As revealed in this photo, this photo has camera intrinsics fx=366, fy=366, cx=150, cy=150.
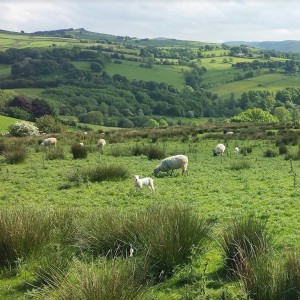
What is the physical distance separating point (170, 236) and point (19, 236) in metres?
2.35

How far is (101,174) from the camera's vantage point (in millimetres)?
14039

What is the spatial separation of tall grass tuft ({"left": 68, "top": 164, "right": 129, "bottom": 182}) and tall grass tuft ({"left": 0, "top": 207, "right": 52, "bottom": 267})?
304 inches

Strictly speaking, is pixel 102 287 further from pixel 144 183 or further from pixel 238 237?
pixel 144 183

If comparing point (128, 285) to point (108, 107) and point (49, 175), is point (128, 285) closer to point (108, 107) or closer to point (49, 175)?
point (49, 175)

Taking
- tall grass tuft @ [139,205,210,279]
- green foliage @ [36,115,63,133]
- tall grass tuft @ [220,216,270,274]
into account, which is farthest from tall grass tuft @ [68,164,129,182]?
green foliage @ [36,115,63,133]

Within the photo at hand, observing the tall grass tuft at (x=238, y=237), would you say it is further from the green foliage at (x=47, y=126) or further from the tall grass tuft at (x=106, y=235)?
the green foliage at (x=47, y=126)

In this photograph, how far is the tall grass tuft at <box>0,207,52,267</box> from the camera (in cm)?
558

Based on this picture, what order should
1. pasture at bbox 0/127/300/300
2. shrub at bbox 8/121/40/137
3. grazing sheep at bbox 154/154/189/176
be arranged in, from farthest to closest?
1. shrub at bbox 8/121/40/137
2. grazing sheep at bbox 154/154/189/176
3. pasture at bbox 0/127/300/300

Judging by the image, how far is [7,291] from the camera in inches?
197

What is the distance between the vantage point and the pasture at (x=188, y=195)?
5077 mm

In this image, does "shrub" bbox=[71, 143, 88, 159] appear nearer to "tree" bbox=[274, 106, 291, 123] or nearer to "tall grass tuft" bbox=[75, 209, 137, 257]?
"tall grass tuft" bbox=[75, 209, 137, 257]

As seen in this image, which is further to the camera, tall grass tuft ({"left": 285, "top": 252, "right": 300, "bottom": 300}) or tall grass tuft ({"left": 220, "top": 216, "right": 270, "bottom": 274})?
tall grass tuft ({"left": 220, "top": 216, "right": 270, "bottom": 274})

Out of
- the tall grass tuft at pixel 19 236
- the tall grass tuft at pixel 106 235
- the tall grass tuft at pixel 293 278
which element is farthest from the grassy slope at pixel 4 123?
the tall grass tuft at pixel 293 278

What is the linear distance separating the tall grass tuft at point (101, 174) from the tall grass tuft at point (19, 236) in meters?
7.71
